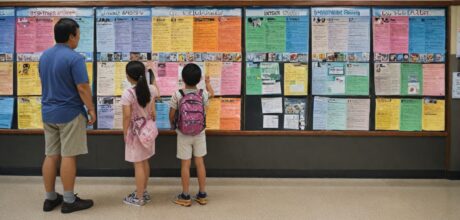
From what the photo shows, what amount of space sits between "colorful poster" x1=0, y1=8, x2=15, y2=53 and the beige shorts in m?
2.08

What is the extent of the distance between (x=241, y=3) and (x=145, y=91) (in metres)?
1.42

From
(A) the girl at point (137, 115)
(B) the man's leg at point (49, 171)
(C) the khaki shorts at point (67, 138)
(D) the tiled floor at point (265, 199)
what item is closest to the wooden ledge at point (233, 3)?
(A) the girl at point (137, 115)

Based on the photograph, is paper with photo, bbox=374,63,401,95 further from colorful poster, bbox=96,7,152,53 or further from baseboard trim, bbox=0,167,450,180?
colorful poster, bbox=96,7,152,53

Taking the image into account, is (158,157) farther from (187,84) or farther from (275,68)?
(275,68)

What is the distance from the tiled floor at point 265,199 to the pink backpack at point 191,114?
0.65 meters

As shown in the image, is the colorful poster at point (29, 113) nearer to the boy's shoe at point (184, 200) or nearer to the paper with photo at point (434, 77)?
the boy's shoe at point (184, 200)

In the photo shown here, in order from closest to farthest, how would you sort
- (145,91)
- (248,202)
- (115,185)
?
(145,91)
(248,202)
(115,185)

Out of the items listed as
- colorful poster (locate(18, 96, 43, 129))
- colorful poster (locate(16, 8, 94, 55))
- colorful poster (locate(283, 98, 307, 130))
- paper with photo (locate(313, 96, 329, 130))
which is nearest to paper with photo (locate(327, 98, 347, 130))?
paper with photo (locate(313, 96, 329, 130))

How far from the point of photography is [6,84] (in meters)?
4.25

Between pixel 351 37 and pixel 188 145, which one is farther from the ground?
pixel 351 37

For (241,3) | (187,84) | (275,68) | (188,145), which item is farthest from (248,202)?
(241,3)

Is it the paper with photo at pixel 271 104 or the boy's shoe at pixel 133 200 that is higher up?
the paper with photo at pixel 271 104

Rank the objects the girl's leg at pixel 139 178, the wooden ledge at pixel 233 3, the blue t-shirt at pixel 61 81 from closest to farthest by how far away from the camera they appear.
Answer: the blue t-shirt at pixel 61 81 < the girl's leg at pixel 139 178 < the wooden ledge at pixel 233 3

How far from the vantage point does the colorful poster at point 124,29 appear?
4191mm
